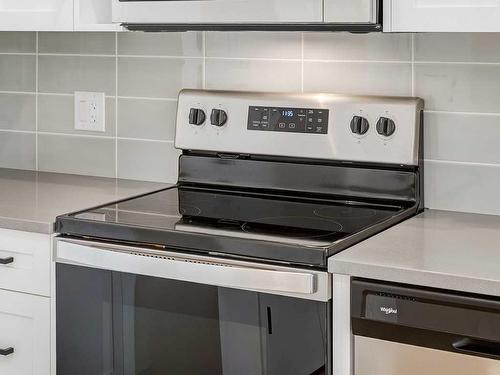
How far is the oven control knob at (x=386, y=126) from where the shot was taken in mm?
2252

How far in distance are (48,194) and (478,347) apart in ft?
4.05

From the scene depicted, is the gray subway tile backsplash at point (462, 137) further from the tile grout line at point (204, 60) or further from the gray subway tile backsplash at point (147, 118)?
the gray subway tile backsplash at point (147, 118)

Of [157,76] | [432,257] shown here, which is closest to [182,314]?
[432,257]

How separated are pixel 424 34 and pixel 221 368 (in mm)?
919

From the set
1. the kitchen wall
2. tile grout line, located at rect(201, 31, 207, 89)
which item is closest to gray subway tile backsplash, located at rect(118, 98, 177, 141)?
the kitchen wall

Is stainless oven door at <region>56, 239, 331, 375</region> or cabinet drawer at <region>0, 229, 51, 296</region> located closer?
stainless oven door at <region>56, 239, 331, 375</region>

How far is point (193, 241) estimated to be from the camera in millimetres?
1957

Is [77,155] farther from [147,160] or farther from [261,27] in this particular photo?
[261,27]

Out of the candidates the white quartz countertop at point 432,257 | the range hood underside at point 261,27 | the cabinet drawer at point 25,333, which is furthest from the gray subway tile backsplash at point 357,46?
the cabinet drawer at point 25,333

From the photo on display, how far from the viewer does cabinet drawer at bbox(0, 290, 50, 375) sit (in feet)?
7.20

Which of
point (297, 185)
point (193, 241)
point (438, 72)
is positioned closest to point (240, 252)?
point (193, 241)

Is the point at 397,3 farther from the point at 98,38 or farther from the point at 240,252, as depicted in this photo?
the point at 98,38

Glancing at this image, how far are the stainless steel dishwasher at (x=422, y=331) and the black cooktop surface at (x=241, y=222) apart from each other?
136 millimetres

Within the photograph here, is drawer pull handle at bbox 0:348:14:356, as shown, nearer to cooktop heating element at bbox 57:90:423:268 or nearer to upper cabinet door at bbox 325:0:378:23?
cooktop heating element at bbox 57:90:423:268
